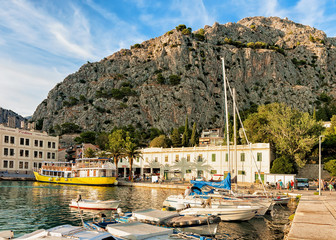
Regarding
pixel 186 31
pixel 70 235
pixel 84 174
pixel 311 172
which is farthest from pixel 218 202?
pixel 186 31

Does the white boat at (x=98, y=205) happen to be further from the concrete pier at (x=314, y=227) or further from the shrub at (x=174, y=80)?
the shrub at (x=174, y=80)

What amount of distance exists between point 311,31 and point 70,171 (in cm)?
19290

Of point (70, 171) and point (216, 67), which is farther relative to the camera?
point (216, 67)

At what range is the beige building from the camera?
7938 cm

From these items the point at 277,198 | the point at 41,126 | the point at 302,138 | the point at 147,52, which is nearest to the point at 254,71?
the point at 147,52

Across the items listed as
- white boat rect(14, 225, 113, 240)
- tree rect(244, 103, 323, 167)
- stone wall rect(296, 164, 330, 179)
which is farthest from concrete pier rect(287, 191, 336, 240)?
stone wall rect(296, 164, 330, 179)

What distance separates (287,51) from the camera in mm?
178750

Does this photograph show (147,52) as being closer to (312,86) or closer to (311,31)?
(312,86)

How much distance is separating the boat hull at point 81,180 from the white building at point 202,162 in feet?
48.8

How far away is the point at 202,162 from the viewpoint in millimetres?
69375

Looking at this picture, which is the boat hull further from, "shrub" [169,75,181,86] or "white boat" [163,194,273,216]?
"shrub" [169,75,181,86]

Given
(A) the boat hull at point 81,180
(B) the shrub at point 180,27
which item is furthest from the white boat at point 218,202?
(B) the shrub at point 180,27

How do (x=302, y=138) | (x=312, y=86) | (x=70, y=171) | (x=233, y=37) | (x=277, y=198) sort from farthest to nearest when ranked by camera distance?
1. (x=233, y=37)
2. (x=312, y=86)
3. (x=70, y=171)
4. (x=302, y=138)
5. (x=277, y=198)

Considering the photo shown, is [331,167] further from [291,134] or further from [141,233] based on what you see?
[141,233]
